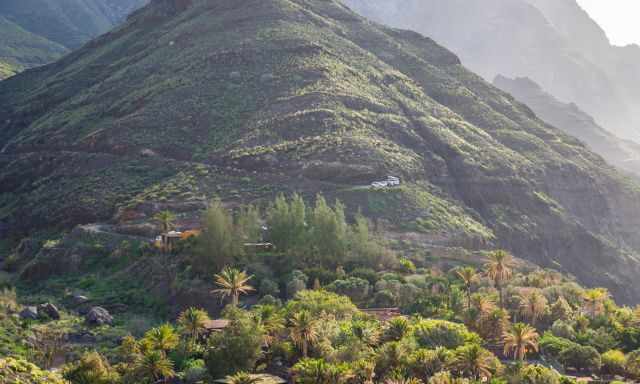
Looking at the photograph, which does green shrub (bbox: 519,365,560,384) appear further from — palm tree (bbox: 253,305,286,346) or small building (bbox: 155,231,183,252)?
small building (bbox: 155,231,183,252)

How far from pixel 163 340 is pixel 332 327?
419 inches

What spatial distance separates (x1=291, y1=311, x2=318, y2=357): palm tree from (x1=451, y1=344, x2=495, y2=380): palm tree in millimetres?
8716

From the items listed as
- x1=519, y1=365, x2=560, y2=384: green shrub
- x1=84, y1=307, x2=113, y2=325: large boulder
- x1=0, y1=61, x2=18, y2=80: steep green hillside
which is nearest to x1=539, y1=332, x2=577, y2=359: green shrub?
x1=519, y1=365, x2=560, y2=384: green shrub

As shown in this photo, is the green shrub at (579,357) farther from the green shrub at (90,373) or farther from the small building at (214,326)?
the green shrub at (90,373)

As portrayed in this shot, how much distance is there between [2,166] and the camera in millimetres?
104250

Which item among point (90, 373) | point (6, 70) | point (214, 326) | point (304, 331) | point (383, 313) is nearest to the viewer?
point (90, 373)

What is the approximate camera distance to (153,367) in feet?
118

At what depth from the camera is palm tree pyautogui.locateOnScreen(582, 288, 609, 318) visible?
51219 mm

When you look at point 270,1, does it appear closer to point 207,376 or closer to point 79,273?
point 79,273

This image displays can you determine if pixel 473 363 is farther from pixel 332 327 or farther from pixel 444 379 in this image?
pixel 332 327

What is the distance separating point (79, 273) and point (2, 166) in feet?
162

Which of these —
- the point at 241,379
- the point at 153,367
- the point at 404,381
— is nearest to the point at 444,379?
the point at 404,381

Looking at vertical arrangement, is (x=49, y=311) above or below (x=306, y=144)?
below

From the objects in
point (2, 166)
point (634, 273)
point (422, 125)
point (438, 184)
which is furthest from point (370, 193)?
point (2, 166)
